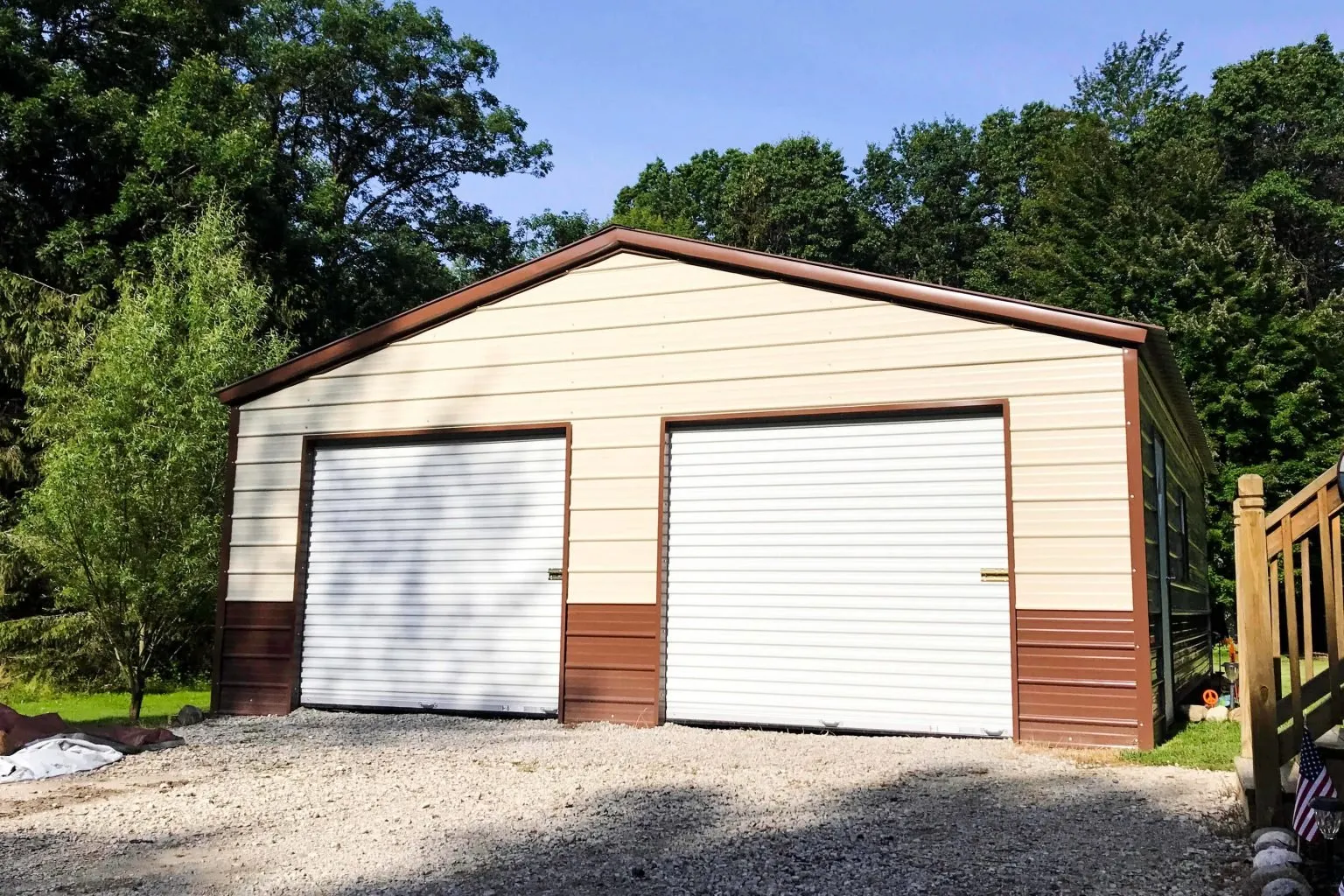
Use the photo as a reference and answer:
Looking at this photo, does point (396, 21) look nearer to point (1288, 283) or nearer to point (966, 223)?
point (966, 223)

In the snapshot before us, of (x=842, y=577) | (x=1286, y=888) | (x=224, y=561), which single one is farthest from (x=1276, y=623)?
(x=224, y=561)

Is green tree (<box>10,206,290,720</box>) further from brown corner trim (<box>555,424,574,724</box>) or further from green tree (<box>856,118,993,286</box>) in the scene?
green tree (<box>856,118,993,286</box>)

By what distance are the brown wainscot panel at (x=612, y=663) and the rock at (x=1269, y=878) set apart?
5.26 m

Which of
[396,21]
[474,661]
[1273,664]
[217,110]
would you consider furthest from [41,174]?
[1273,664]

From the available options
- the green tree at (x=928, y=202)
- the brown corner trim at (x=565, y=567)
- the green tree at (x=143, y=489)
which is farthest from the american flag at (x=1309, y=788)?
the green tree at (x=928, y=202)

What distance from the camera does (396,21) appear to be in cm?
2953

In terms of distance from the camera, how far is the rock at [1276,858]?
3711 millimetres

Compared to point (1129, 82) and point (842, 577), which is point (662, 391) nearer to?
point (842, 577)

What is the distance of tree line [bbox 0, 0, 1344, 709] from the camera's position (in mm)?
11445

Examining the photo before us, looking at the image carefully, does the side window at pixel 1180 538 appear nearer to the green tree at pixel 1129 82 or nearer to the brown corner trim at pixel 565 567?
the brown corner trim at pixel 565 567

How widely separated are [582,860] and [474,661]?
489 centimetres

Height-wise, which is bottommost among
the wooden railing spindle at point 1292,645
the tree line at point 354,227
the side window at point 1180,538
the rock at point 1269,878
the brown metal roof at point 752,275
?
the rock at point 1269,878

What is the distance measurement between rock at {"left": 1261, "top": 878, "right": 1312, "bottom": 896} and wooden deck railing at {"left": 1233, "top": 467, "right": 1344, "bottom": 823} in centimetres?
101

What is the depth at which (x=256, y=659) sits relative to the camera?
968 cm
